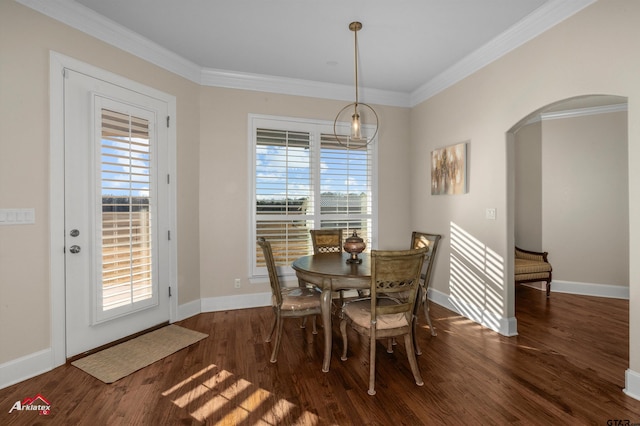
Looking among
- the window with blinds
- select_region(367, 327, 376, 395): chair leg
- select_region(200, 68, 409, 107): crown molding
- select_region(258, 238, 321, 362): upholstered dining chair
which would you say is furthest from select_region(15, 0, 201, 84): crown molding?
select_region(367, 327, 376, 395): chair leg

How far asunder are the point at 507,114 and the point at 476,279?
1792mm

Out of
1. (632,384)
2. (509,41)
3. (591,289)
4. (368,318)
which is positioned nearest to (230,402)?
(368,318)

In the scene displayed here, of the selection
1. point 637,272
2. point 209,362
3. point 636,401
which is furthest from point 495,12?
point 209,362

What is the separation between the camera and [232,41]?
126 inches

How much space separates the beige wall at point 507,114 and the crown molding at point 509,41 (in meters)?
0.06

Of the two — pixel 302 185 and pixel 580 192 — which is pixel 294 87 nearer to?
pixel 302 185

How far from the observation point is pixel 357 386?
2250mm

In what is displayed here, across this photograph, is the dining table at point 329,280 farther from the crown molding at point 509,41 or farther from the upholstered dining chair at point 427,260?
the crown molding at point 509,41

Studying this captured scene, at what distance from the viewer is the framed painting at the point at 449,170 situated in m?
3.72

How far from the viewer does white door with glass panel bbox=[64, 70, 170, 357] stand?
8.84ft

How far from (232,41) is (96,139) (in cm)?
161

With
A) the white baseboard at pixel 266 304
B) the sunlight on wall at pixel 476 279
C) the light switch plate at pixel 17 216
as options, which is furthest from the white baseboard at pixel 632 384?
the light switch plate at pixel 17 216

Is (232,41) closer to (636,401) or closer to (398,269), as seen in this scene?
(398,269)

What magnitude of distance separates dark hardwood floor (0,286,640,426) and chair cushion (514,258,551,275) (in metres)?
1.25
